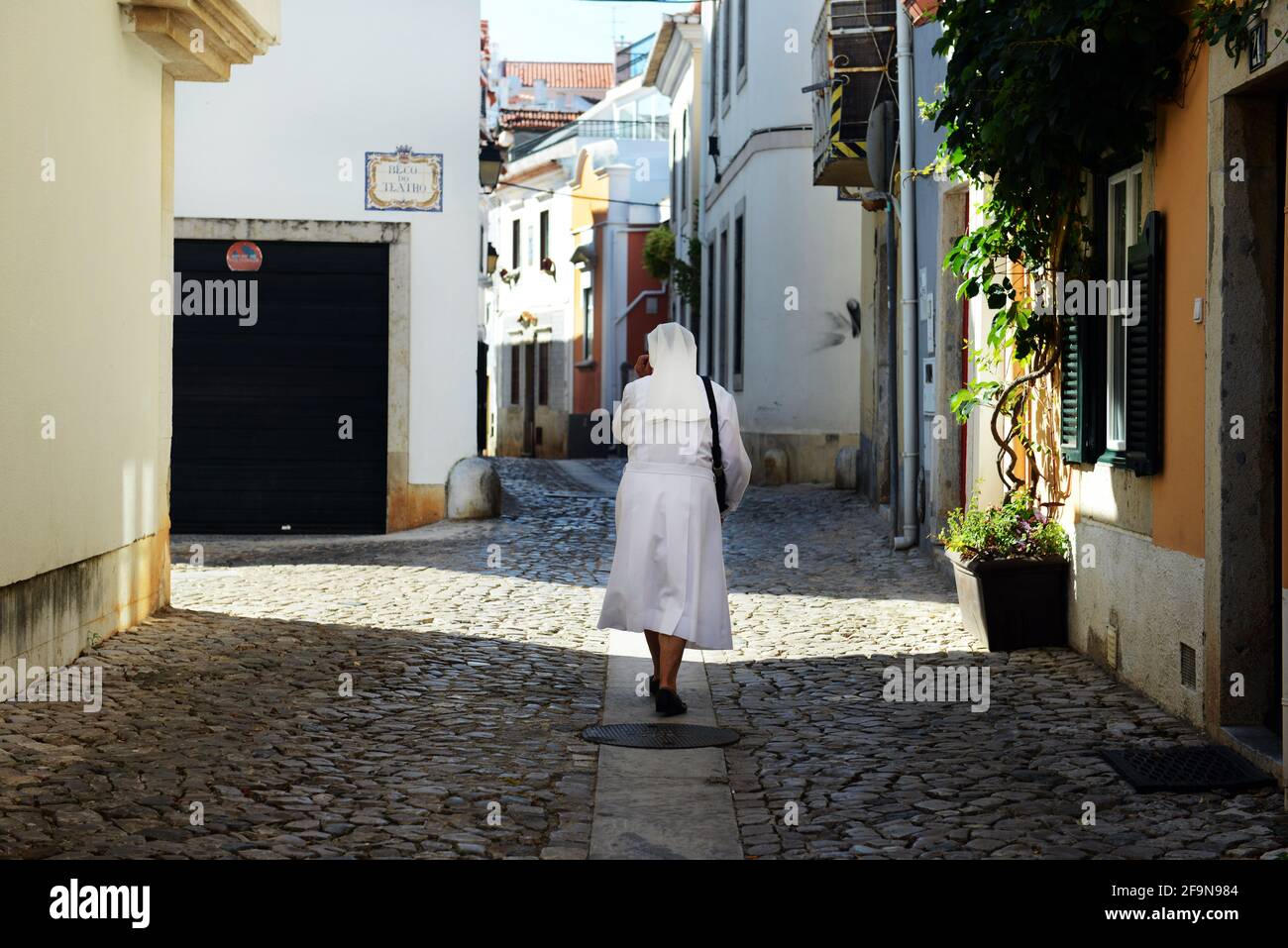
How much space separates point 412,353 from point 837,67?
4.68 m

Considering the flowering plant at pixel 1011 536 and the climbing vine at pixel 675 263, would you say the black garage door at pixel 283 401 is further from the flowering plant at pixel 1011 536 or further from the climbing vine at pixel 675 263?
the climbing vine at pixel 675 263

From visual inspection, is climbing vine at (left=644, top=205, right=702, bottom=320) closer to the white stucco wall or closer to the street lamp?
the street lamp

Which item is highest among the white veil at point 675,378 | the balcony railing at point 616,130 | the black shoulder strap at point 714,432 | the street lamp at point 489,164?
the balcony railing at point 616,130

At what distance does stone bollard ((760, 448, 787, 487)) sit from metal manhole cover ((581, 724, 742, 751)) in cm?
1424

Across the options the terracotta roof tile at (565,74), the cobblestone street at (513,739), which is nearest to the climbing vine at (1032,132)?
the cobblestone street at (513,739)

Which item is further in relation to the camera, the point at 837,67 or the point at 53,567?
the point at 837,67

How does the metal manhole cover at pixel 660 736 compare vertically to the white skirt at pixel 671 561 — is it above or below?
below

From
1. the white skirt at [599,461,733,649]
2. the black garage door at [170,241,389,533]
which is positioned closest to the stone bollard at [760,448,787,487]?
the black garage door at [170,241,389,533]

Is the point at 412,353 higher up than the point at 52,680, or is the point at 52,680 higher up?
the point at 412,353

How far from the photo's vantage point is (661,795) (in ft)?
18.2

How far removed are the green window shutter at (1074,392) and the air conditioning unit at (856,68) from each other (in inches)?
244

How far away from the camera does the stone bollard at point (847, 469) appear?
18859 millimetres
